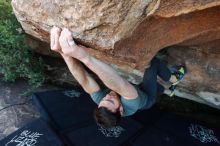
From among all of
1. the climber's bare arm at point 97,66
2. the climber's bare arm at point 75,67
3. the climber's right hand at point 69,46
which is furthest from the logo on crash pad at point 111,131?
the climber's right hand at point 69,46

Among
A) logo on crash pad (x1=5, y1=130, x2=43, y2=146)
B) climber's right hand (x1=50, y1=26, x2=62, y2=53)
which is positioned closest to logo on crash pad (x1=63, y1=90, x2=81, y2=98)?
logo on crash pad (x1=5, y1=130, x2=43, y2=146)

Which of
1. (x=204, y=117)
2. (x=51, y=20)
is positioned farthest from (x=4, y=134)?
(x=204, y=117)

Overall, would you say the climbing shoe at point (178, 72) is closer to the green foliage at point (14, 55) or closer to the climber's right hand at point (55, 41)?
the climber's right hand at point (55, 41)

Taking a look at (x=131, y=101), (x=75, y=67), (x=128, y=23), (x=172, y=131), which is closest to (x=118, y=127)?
(x=172, y=131)

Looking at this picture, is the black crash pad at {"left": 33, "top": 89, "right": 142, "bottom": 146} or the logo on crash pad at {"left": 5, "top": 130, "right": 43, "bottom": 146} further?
the black crash pad at {"left": 33, "top": 89, "right": 142, "bottom": 146}

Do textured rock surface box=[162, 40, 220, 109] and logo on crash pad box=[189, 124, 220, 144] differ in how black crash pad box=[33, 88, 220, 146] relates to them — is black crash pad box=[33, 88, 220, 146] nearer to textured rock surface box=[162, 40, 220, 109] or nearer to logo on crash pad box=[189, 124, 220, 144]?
logo on crash pad box=[189, 124, 220, 144]

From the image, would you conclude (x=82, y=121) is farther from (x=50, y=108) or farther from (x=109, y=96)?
(x=109, y=96)

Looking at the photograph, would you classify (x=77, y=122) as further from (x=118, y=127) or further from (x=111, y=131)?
(x=118, y=127)

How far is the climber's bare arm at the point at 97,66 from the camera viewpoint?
8.23 ft

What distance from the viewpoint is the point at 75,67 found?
10.1 ft

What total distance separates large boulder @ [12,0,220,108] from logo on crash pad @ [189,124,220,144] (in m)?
1.62

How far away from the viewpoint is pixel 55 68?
5004 mm

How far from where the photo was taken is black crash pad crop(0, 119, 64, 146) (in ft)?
12.5

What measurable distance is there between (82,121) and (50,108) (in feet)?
1.62
